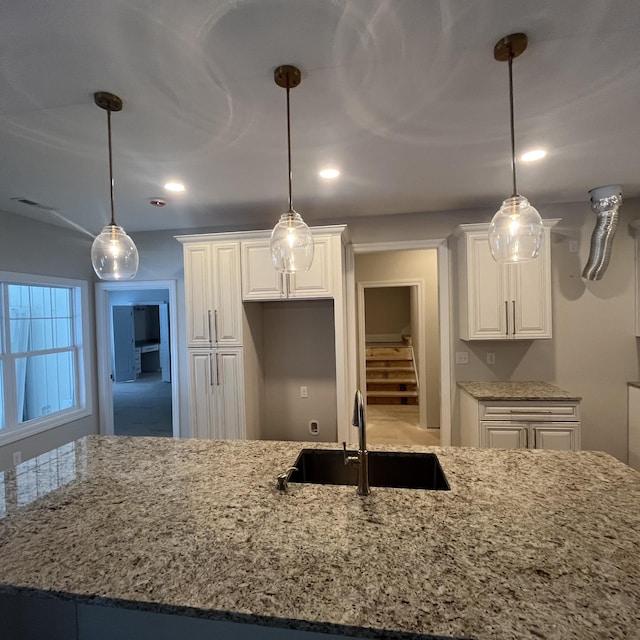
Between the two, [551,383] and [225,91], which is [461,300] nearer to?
[551,383]

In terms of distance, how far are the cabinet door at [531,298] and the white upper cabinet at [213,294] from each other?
241 cm

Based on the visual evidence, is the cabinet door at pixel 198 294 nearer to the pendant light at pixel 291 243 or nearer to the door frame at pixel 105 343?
the door frame at pixel 105 343

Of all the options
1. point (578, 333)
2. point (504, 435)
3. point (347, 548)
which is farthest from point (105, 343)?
point (578, 333)

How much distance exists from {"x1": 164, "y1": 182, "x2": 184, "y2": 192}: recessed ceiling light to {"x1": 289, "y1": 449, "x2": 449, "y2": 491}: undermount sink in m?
2.13

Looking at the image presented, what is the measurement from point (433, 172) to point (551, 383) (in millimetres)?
2242

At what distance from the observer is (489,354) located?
3400 mm

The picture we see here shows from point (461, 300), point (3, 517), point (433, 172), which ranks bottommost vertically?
point (3, 517)

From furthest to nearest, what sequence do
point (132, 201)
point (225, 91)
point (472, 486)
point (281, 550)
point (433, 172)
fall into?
point (132, 201), point (433, 172), point (225, 91), point (472, 486), point (281, 550)

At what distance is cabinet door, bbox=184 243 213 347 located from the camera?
10.9ft

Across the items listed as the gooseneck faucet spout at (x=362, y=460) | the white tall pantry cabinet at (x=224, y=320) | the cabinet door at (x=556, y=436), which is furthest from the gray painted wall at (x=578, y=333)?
the gooseneck faucet spout at (x=362, y=460)

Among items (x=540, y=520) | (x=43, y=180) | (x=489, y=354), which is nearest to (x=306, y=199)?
(x=43, y=180)

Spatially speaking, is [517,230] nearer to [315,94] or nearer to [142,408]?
[315,94]

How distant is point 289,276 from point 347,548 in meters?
2.42

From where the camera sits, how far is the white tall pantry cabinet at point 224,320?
3.25 m
